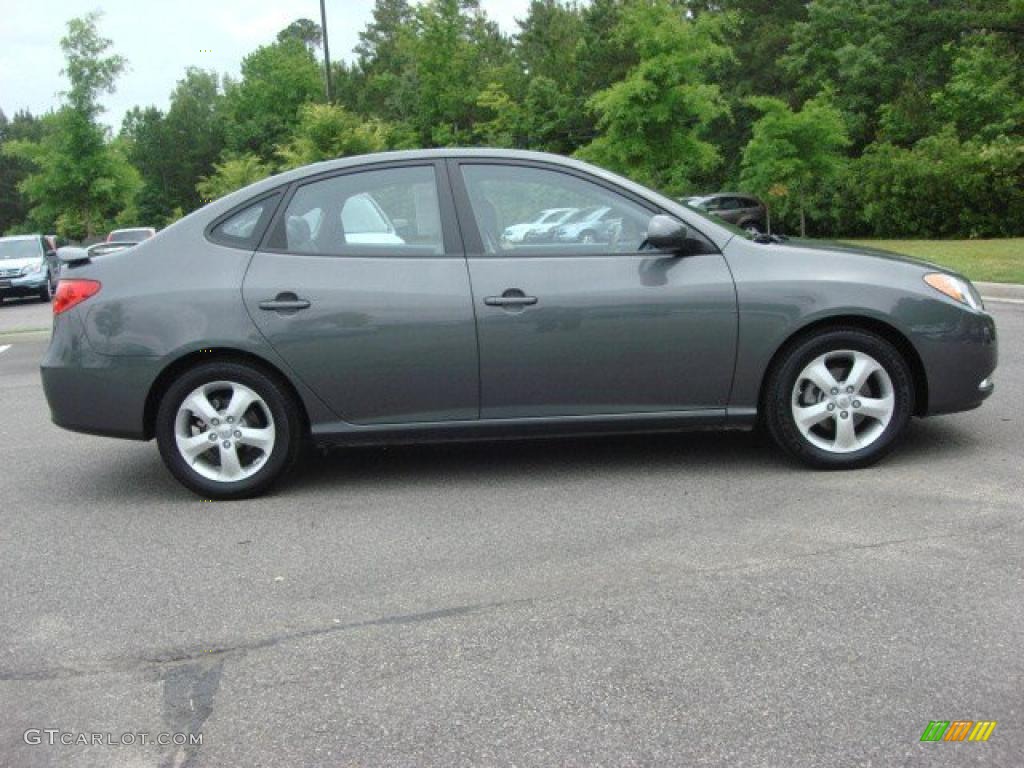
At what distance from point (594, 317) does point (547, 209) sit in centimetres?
61

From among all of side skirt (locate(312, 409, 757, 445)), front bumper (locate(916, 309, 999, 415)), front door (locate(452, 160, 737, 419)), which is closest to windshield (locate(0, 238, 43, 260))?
side skirt (locate(312, 409, 757, 445))

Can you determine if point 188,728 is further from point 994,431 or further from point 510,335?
point 994,431

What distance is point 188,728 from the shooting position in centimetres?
308

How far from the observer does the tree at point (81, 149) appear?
44531mm

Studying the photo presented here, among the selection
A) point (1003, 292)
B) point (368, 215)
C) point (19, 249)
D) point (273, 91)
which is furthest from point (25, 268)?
point (273, 91)

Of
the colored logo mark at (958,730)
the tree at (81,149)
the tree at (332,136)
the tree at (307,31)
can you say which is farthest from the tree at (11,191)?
the colored logo mark at (958,730)

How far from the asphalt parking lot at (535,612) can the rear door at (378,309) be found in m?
0.51

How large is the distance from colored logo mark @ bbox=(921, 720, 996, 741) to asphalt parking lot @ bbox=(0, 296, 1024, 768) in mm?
34

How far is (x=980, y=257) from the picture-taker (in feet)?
64.3

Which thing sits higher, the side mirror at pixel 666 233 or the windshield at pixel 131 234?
the windshield at pixel 131 234

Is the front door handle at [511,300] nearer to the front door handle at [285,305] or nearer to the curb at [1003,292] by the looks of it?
the front door handle at [285,305]

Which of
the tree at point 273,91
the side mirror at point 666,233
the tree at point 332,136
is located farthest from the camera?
the tree at point 273,91

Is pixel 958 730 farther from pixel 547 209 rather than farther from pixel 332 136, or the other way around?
pixel 332 136

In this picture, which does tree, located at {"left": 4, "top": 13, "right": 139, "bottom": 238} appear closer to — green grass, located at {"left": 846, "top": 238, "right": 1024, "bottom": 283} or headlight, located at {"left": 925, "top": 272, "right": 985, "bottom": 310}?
green grass, located at {"left": 846, "top": 238, "right": 1024, "bottom": 283}
